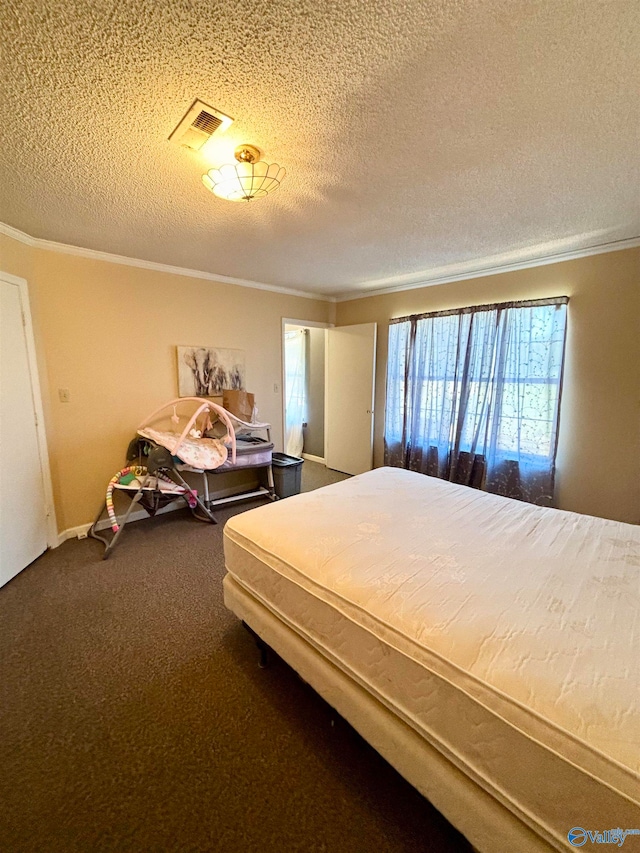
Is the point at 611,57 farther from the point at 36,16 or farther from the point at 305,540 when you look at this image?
the point at 305,540

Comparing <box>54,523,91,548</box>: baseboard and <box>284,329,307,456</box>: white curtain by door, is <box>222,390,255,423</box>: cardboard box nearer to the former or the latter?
<box>54,523,91,548</box>: baseboard

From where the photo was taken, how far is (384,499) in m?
2.07

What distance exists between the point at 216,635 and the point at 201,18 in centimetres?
259

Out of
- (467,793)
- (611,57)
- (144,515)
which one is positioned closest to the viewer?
(467,793)

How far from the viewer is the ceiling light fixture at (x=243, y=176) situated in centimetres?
156

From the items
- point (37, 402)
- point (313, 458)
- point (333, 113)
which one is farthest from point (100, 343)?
point (313, 458)

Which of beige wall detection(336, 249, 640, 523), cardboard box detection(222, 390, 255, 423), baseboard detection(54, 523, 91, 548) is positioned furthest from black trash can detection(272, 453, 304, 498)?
beige wall detection(336, 249, 640, 523)

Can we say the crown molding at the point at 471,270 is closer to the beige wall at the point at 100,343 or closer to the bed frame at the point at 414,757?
the beige wall at the point at 100,343

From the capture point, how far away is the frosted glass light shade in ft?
5.13

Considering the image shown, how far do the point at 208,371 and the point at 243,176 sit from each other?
233cm

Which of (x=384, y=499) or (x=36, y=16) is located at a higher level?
(x=36, y=16)

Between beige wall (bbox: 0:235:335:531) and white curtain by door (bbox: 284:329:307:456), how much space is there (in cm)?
209

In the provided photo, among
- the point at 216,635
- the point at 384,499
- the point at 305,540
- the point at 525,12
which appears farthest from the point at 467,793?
the point at 525,12

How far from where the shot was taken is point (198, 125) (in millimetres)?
1383
